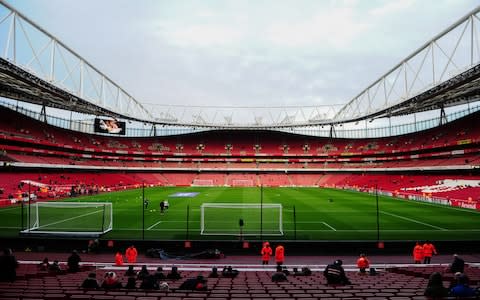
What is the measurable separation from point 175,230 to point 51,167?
44.6 meters

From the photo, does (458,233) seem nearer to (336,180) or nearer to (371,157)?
(336,180)

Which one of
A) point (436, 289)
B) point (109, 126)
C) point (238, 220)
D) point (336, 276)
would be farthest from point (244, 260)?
point (109, 126)

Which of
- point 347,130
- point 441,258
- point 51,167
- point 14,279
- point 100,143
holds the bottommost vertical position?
point 441,258

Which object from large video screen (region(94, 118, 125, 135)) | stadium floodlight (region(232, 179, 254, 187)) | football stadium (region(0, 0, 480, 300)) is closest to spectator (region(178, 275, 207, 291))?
football stadium (region(0, 0, 480, 300))

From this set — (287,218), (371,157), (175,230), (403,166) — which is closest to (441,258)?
(287,218)

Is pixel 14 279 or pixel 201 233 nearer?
pixel 14 279

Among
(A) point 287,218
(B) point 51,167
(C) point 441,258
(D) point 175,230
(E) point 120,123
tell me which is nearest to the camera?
(C) point 441,258

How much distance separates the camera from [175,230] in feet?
70.5

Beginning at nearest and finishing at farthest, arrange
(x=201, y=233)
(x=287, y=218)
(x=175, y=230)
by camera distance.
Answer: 1. (x=201, y=233)
2. (x=175, y=230)
3. (x=287, y=218)

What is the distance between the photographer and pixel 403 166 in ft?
206

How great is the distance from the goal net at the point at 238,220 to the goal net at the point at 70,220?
720cm

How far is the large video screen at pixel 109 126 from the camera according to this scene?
68125 mm

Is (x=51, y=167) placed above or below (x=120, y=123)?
below

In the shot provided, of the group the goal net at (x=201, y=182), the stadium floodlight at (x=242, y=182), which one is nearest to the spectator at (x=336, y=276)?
the goal net at (x=201, y=182)
